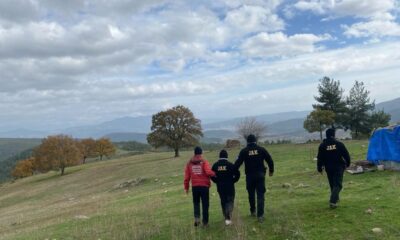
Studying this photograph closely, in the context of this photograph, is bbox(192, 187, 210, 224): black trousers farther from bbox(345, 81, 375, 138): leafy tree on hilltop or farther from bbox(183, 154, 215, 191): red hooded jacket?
bbox(345, 81, 375, 138): leafy tree on hilltop

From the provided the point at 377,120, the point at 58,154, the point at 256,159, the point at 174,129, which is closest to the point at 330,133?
the point at 256,159

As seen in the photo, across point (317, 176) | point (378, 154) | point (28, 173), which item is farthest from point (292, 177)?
point (28, 173)

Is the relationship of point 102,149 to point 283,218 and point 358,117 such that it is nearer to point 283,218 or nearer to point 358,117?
point 358,117

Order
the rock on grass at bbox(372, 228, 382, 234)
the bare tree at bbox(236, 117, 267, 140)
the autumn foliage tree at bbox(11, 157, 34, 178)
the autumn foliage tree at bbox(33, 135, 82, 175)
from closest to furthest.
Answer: the rock on grass at bbox(372, 228, 382, 234), the autumn foliage tree at bbox(33, 135, 82, 175), the bare tree at bbox(236, 117, 267, 140), the autumn foliage tree at bbox(11, 157, 34, 178)

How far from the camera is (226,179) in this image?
46.9 ft

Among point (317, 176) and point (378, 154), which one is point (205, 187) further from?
point (378, 154)

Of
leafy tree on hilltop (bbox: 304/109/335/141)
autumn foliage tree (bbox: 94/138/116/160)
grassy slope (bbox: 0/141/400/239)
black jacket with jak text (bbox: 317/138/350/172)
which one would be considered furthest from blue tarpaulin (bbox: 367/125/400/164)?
autumn foliage tree (bbox: 94/138/116/160)

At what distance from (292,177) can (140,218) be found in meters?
10.7

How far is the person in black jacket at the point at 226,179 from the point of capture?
14234mm

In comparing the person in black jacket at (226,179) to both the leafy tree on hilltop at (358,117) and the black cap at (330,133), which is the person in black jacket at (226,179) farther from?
the leafy tree on hilltop at (358,117)

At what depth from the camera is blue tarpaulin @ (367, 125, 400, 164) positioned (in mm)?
21422

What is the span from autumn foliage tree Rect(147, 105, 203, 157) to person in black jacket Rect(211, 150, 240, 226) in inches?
2182

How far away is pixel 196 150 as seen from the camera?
1439 centimetres

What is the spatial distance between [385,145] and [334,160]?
983cm
